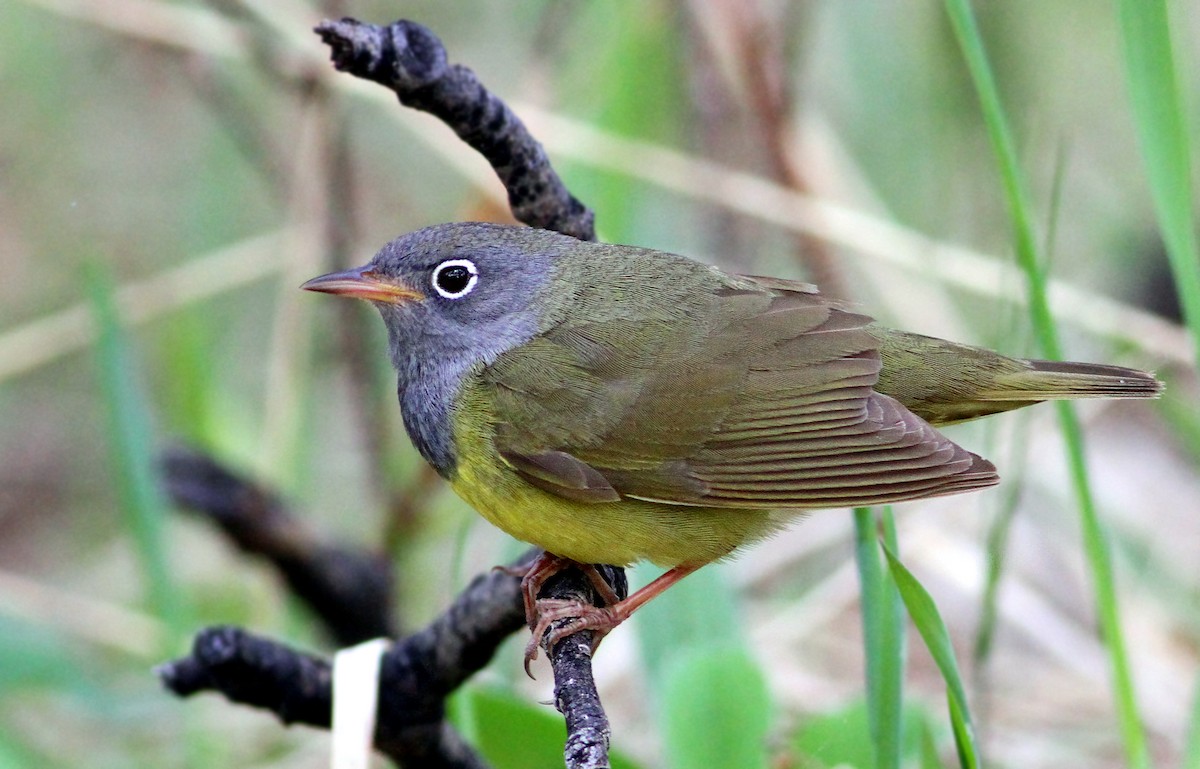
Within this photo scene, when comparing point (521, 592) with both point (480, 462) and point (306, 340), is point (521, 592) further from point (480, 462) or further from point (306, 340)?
point (306, 340)

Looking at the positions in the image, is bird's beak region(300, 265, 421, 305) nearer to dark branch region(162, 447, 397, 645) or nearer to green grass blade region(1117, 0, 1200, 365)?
dark branch region(162, 447, 397, 645)

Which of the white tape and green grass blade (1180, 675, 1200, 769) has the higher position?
the white tape

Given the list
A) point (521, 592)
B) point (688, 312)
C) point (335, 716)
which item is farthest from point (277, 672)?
point (688, 312)

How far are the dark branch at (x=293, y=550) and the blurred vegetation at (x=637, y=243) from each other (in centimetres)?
20

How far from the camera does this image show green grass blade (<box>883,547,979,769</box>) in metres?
2.52

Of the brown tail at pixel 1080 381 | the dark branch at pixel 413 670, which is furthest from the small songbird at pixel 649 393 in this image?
the dark branch at pixel 413 670

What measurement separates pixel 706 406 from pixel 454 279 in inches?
31.3

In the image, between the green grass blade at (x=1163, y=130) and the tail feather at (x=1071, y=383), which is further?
the tail feather at (x=1071, y=383)

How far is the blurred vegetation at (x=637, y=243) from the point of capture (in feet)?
13.5

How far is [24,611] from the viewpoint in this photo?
498cm

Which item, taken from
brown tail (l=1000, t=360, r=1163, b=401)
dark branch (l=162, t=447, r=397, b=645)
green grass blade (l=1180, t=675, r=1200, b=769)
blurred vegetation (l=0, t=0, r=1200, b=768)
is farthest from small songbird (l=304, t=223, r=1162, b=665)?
dark branch (l=162, t=447, r=397, b=645)

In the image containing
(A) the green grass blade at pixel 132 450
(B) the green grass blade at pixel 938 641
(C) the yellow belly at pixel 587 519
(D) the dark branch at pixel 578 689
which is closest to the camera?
(D) the dark branch at pixel 578 689

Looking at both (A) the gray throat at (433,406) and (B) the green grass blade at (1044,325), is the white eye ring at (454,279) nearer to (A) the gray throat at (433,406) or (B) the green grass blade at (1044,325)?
(A) the gray throat at (433,406)

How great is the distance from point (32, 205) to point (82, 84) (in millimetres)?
708
